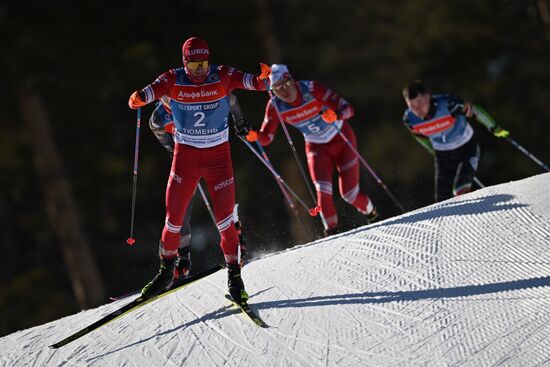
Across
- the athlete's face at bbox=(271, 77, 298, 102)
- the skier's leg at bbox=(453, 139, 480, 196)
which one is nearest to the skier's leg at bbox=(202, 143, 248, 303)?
the athlete's face at bbox=(271, 77, 298, 102)

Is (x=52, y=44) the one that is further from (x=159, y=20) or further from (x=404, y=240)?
(x=404, y=240)

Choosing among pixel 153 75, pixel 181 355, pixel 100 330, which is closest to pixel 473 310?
pixel 181 355

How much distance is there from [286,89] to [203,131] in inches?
81.5

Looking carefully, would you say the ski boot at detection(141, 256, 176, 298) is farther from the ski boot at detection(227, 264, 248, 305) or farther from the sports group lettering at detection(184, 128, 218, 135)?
the sports group lettering at detection(184, 128, 218, 135)

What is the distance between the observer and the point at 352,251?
6.84m

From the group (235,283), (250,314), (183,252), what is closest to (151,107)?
(183,252)

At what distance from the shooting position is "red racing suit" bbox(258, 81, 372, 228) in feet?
27.2

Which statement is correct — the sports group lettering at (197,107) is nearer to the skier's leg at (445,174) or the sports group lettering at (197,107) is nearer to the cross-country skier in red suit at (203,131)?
the cross-country skier in red suit at (203,131)

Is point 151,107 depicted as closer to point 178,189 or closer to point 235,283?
point 178,189

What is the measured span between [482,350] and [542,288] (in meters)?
0.86

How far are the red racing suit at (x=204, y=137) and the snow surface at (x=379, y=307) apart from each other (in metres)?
0.78

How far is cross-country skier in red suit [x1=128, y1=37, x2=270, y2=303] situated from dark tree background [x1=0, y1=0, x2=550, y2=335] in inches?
242

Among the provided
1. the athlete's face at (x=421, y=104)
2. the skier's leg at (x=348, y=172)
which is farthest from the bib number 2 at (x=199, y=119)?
the athlete's face at (x=421, y=104)

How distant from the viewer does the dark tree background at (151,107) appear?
1462cm
